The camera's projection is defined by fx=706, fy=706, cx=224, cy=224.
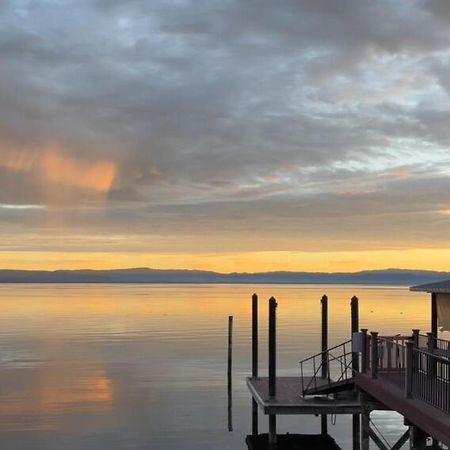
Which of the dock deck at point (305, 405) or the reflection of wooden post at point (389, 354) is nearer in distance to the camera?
the reflection of wooden post at point (389, 354)

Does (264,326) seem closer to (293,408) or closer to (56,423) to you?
(56,423)

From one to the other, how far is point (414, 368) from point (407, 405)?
1.24 meters

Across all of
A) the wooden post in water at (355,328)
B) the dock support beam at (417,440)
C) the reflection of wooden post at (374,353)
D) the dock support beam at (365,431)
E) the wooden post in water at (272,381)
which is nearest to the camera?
the dock support beam at (417,440)

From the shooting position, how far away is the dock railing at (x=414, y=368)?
16.3m

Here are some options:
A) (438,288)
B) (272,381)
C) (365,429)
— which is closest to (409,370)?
(438,288)

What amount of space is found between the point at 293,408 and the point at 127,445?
9.76m

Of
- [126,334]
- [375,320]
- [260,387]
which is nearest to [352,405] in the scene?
[260,387]

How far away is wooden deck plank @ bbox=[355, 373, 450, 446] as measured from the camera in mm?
14766

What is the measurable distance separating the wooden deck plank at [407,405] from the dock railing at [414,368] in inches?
4.6

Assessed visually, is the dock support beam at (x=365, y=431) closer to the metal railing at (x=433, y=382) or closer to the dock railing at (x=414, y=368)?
the dock railing at (x=414, y=368)

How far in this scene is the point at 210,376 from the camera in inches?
2031

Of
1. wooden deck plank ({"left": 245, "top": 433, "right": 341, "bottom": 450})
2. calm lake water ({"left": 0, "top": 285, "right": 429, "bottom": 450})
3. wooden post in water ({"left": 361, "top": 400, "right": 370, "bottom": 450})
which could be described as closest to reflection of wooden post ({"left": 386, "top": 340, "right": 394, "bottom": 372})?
wooden post in water ({"left": 361, "top": 400, "right": 370, "bottom": 450})

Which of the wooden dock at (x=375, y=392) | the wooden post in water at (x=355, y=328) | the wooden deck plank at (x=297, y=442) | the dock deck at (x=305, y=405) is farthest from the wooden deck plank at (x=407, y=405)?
the wooden deck plank at (x=297, y=442)

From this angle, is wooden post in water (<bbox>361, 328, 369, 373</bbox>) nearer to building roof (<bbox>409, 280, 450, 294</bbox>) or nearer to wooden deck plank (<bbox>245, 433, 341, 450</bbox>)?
building roof (<bbox>409, 280, 450, 294</bbox>)
